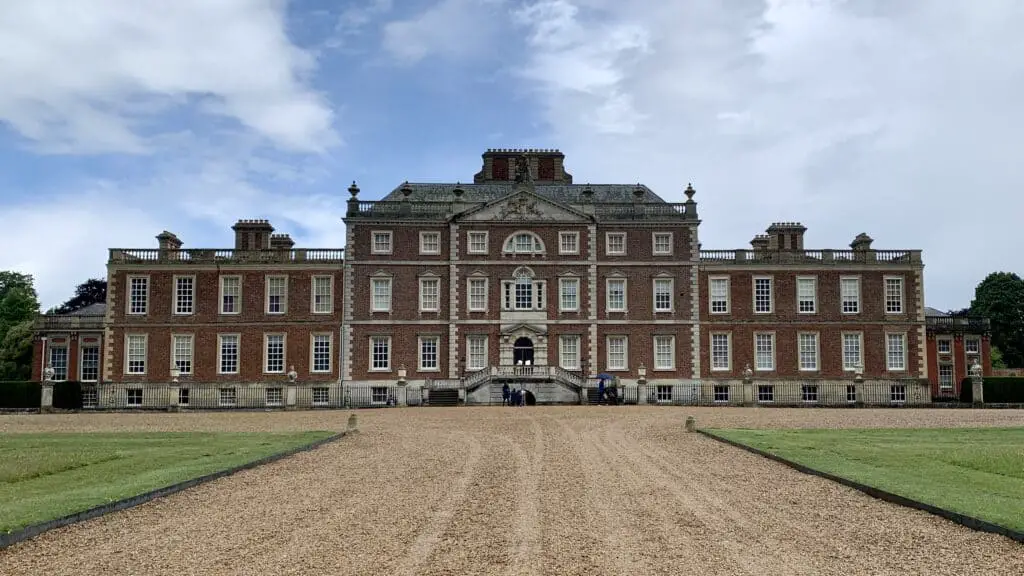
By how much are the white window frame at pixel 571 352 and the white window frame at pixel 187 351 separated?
739 inches

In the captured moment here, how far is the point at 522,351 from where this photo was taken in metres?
45.6

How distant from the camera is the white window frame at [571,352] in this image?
45.5m

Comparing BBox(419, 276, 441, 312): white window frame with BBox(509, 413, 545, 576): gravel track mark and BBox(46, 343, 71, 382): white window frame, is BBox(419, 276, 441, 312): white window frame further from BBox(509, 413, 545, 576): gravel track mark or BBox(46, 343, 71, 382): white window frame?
BBox(509, 413, 545, 576): gravel track mark

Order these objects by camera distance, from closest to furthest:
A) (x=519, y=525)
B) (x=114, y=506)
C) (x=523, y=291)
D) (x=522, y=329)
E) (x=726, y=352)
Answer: (x=519, y=525)
(x=114, y=506)
(x=522, y=329)
(x=523, y=291)
(x=726, y=352)

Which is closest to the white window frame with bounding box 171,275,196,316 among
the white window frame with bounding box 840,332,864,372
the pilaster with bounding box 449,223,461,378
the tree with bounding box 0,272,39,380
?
the tree with bounding box 0,272,39,380

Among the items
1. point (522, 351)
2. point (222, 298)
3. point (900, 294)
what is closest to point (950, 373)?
point (900, 294)

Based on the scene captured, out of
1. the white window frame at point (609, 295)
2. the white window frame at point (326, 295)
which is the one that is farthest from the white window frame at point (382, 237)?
the white window frame at point (609, 295)

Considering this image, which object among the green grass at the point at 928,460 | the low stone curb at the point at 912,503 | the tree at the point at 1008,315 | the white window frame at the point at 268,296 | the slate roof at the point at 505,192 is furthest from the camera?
the tree at the point at 1008,315

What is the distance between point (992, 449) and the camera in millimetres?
19000

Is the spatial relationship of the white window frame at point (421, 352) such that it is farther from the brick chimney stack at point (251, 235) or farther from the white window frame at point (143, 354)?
the white window frame at point (143, 354)

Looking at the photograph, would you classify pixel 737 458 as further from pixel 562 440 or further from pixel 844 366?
pixel 844 366

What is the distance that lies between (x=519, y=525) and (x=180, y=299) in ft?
129

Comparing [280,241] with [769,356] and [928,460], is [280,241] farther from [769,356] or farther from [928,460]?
[928,460]

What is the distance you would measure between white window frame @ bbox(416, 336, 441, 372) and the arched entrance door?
3814 millimetres
